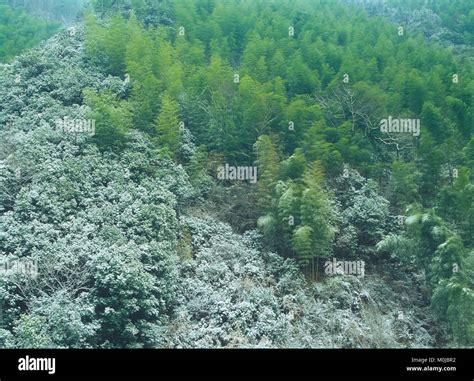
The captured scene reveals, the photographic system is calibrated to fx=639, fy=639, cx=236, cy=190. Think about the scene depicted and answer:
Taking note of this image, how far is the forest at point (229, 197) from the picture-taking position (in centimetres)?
1366

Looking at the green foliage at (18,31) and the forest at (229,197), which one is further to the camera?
the green foliage at (18,31)

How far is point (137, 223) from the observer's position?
15.5 metres

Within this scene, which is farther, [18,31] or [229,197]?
[18,31]

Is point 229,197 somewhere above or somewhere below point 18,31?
below

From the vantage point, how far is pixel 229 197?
19.1 meters

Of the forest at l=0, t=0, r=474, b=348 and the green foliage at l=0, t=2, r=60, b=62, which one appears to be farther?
the green foliage at l=0, t=2, r=60, b=62

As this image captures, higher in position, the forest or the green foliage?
the green foliage

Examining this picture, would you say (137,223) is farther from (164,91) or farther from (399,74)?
(399,74)

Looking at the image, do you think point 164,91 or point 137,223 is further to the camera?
point 164,91

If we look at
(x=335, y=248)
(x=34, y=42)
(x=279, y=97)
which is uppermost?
(x=34, y=42)

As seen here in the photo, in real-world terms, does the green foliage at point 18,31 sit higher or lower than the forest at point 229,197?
higher

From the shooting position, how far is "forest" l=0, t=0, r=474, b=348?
13.7m
